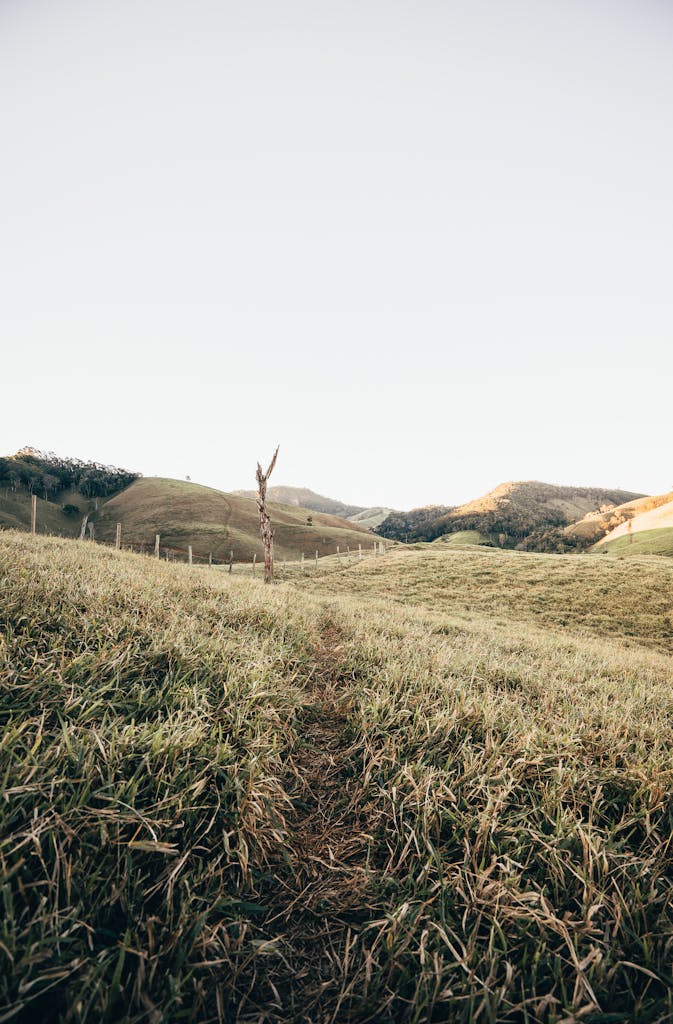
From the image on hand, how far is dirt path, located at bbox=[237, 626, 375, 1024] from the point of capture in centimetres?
156

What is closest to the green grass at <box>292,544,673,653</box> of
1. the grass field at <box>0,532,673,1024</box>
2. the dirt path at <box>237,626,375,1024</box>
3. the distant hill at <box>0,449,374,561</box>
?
the grass field at <box>0,532,673,1024</box>

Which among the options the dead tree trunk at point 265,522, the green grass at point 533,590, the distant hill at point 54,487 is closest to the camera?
the green grass at point 533,590

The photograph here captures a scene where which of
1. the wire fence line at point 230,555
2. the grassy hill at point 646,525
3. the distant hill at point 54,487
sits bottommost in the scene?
the wire fence line at point 230,555

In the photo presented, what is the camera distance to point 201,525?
69688 mm

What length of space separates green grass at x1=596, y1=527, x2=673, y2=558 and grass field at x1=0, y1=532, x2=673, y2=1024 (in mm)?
59998

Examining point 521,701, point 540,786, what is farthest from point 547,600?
point 540,786

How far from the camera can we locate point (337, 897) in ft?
6.66

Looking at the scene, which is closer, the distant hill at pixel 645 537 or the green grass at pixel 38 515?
the distant hill at pixel 645 537

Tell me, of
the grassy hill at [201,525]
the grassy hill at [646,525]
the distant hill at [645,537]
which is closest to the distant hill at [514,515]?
the grassy hill at [646,525]

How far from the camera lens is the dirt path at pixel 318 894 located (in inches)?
61.5

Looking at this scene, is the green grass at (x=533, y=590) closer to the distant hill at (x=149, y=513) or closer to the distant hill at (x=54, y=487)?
the distant hill at (x=149, y=513)

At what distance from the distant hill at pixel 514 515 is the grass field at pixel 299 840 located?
94.5m

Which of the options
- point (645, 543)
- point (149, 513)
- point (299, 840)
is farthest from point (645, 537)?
point (149, 513)

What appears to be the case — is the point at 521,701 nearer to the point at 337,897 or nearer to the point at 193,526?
the point at 337,897
